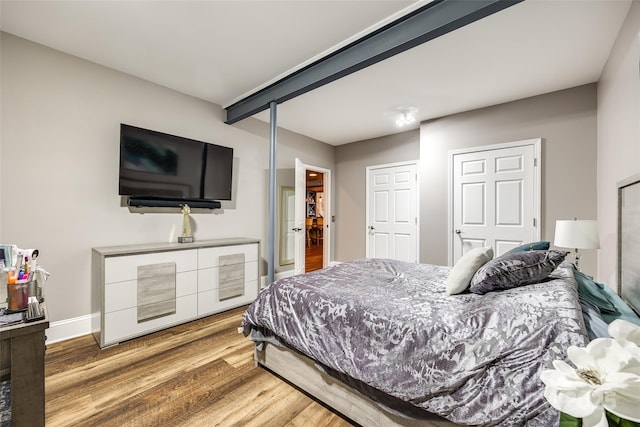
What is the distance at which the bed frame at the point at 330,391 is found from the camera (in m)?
1.35

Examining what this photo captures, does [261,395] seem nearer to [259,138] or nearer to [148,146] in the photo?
[148,146]

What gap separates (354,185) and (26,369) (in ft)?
16.3

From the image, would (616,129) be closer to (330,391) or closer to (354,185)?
(330,391)

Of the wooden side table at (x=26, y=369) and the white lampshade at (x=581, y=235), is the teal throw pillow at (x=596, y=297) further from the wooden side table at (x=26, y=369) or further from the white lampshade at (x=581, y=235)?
the wooden side table at (x=26, y=369)

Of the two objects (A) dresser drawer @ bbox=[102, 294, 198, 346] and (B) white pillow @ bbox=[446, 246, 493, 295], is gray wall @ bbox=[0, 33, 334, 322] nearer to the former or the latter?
(A) dresser drawer @ bbox=[102, 294, 198, 346]

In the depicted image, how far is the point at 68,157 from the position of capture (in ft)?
8.46

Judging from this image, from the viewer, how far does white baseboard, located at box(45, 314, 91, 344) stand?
2.48 m

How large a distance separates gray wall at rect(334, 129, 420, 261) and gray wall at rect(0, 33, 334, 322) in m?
3.13

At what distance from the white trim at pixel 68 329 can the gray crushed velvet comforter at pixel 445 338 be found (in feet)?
6.99

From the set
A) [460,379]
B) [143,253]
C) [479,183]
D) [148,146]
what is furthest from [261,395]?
[479,183]

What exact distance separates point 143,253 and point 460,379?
8.95 ft

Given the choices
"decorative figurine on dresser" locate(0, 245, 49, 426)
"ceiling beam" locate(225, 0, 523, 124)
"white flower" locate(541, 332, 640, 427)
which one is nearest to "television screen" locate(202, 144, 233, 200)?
"ceiling beam" locate(225, 0, 523, 124)

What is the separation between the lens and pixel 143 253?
2609 millimetres

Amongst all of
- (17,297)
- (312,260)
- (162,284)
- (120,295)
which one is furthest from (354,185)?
(17,297)
